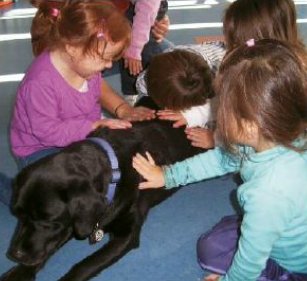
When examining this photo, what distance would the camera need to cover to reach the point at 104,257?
1401mm

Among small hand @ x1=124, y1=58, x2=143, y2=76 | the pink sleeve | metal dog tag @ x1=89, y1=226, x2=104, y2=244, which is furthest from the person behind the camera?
small hand @ x1=124, y1=58, x2=143, y2=76

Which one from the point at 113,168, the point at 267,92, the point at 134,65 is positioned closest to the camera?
the point at 267,92

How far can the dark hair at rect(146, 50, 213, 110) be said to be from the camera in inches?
65.4

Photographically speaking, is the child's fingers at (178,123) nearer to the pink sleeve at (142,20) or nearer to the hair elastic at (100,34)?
the hair elastic at (100,34)

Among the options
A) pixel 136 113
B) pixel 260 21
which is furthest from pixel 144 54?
pixel 260 21

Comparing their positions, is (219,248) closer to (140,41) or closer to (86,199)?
(86,199)

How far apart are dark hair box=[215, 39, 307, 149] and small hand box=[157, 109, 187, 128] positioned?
59 cm

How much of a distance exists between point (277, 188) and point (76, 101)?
0.87m

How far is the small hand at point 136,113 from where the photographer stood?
5.47 ft

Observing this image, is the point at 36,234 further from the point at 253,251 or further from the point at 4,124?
the point at 4,124

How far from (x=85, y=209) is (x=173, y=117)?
59 centimetres

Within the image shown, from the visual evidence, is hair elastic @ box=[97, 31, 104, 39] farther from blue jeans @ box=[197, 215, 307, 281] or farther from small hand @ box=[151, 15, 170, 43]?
small hand @ box=[151, 15, 170, 43]

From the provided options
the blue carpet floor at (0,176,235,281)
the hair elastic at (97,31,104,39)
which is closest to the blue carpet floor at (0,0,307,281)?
the blue carpet floor at (0,176,235,281)

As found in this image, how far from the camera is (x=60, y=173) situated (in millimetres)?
1178
